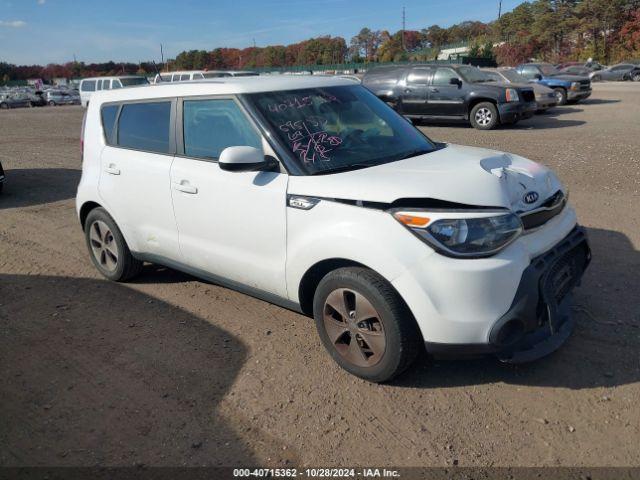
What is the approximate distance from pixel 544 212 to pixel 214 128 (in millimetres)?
2352

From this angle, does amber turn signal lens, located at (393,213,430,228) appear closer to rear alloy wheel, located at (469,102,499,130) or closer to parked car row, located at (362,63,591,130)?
parked car row, located at (362,63,591,130)

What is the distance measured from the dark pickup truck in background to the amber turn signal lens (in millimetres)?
12255

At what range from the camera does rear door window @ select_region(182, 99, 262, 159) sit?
381 cm

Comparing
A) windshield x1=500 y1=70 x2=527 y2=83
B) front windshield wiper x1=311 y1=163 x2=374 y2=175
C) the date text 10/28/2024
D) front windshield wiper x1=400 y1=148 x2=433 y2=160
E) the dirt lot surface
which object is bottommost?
the date text 10/28/2024

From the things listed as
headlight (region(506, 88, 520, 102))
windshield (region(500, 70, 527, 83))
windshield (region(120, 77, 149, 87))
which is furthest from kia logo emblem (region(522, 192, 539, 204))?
windshield (region(120, 77, 149, 87))

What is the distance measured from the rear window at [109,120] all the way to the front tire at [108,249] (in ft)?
2.21

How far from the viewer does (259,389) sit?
3379 millimetres

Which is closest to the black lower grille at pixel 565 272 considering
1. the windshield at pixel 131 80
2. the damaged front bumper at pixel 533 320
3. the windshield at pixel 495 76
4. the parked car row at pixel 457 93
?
the damaged front bumper at pixel 533 320

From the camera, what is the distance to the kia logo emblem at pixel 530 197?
3.27m

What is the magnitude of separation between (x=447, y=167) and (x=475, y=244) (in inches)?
28.3

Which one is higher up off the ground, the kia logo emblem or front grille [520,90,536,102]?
front grille [520,90,536,102]

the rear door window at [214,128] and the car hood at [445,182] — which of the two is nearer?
the car hood at [445,182]

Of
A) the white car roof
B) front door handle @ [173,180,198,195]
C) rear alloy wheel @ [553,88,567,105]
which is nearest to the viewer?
the white car roof

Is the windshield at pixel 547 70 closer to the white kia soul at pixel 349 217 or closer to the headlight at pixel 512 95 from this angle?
the headlight at pixel 512 95
